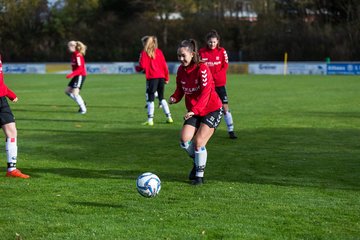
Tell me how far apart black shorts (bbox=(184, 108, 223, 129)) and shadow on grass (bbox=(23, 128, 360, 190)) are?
30.9 inches

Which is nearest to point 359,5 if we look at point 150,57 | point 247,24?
point 247,24

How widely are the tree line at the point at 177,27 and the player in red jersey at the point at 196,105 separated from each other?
47.7 metres

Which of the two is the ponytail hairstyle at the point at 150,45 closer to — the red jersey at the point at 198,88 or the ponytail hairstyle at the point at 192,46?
the red jersey at the point at 198,88

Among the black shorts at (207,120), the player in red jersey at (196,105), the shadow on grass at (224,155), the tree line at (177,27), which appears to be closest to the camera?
the player in red jersey at (196,105)

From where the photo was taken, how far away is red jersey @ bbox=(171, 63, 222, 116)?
8461mm

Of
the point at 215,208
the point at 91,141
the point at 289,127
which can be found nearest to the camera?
the point at 215,208

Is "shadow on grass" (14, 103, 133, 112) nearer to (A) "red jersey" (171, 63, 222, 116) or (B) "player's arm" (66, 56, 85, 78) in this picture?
(B) "player's arm" (66, 56, 85, 78)

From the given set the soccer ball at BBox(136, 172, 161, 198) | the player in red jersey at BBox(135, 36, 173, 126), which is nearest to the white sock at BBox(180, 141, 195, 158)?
the soccer ball at BBox(136, 172, 161, 198)

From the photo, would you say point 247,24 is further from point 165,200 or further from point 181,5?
point 165,200

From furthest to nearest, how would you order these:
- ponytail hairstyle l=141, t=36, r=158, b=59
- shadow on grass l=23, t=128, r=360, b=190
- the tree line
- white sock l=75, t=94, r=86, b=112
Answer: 1. the tree line
2. white sock l=75, t=94, r=86, b=112
3. ponytail hairstyle l=141, t=36, r=158, b=59
4. shadow on grass l=23, t=128, r=360, b=190

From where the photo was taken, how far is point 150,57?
15.5m

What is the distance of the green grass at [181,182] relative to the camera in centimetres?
633

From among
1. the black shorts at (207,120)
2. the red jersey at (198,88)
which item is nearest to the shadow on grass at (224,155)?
the black shorts at (207,120)

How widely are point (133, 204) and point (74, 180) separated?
177 centimetres
